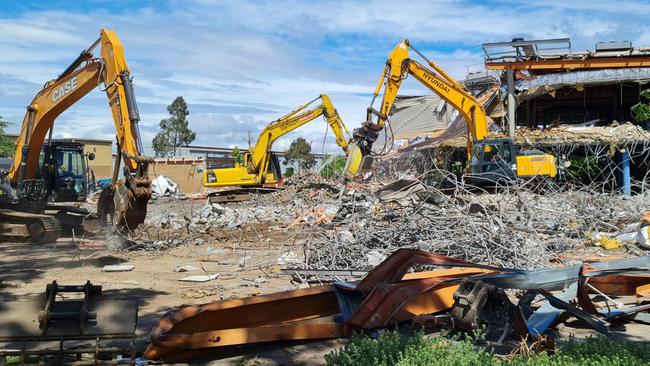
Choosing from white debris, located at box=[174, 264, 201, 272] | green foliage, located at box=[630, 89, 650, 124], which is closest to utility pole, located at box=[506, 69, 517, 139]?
green foliage, located at box=[630, 89, 650, 124]

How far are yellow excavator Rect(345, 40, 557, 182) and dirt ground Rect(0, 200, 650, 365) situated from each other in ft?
11.9

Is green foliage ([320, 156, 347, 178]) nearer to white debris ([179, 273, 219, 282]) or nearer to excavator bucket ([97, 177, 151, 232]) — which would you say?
excavator bucket ([97, 177, 151, 232])

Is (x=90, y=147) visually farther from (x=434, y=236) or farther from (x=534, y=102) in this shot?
(x=434, y=236)

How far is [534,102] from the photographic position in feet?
97.9

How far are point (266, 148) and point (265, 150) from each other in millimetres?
193

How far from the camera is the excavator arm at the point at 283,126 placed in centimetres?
2425

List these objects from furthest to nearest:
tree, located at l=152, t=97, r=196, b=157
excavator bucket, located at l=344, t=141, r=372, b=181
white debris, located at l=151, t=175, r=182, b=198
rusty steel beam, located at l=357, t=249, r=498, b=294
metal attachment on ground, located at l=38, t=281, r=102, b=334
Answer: tree, located at l=152, t=97, r=196, b=157
white debris, located at l=151, t=175, r=182, b=198
excavator bucket, located at l=344, t=141, r=372, b=181
rusty steel beam, located at l=357, t=249, r=498, b=294
metal attachment on ground, located at l=38, t=281, r=102, b=334

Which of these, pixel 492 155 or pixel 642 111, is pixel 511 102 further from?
pixel 492 155

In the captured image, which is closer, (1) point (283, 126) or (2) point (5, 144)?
(1) point (283, 126)

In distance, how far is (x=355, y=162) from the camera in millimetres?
17641

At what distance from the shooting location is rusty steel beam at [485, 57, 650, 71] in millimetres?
25141

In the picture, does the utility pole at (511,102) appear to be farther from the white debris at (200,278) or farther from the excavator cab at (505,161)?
the white debris at (200,278)

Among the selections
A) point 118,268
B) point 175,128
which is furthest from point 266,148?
point 175,128

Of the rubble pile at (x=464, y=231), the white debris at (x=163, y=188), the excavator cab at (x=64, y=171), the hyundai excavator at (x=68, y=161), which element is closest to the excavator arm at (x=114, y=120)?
the hyundai excavator at (x=68, y=161)
